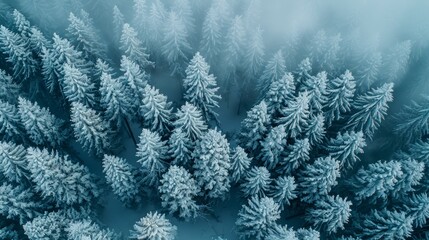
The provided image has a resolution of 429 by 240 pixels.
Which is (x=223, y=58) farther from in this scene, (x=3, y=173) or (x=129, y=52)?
(x=3, y=173)

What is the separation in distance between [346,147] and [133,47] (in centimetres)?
2311

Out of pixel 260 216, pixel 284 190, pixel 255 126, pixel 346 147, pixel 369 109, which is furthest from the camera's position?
pixel 369 109

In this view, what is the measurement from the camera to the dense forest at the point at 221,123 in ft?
93.2

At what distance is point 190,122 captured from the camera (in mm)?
29922

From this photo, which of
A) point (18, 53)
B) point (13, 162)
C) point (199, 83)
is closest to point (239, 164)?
point (199, 83)

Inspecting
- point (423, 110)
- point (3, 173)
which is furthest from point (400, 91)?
point (3, 173)

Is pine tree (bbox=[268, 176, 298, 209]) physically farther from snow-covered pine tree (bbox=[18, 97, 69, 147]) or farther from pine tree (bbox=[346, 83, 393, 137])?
snow-covered pine tree (bbox=[18, 97, 69, 147])

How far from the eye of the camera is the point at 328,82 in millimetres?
34625

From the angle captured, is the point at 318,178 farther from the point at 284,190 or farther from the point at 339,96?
the point at 339,96

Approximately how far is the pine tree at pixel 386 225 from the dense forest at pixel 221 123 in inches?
4.6

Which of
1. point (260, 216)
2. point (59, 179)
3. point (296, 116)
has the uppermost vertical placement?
point (296, 116)

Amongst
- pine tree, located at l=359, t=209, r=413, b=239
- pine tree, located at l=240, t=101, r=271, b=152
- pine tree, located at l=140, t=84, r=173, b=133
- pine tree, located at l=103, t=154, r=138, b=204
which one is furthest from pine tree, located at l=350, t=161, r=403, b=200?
pine tree, located at l=103, t=154, r=138, b=204

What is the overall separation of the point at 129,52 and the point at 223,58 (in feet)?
34.3

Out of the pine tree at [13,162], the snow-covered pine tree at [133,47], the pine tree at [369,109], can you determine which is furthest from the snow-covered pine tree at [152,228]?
the pine tree at [369,109]
